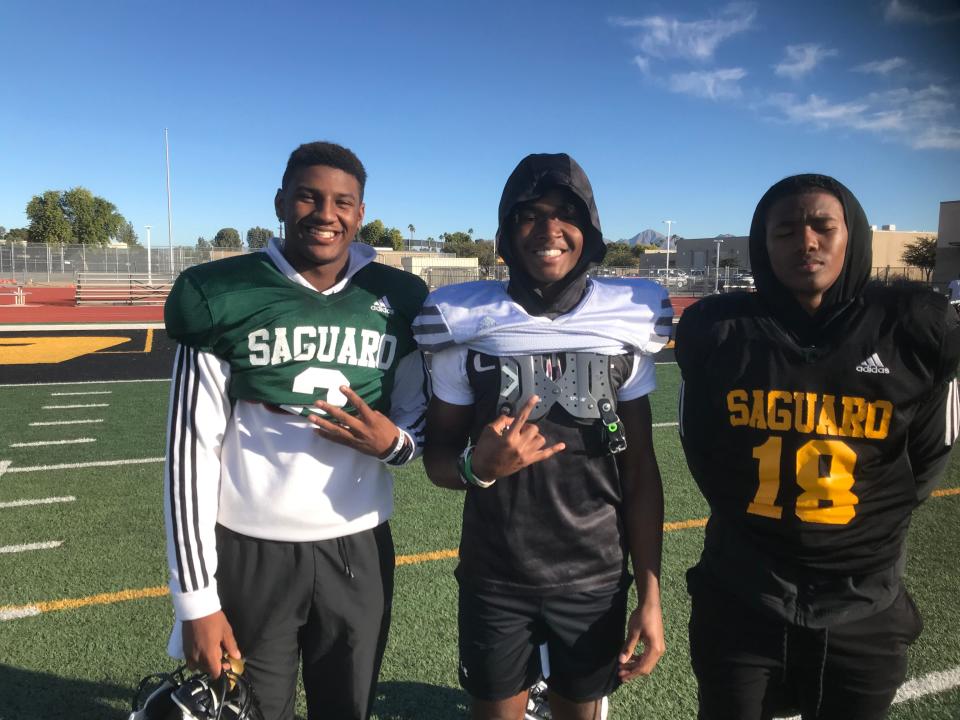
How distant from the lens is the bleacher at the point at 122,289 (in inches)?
881

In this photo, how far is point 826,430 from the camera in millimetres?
1521

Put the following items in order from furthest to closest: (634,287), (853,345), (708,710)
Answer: (634,287) → (708,710) → (853,345)

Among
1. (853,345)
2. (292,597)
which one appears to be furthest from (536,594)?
(853,345)

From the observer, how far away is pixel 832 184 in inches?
61.0

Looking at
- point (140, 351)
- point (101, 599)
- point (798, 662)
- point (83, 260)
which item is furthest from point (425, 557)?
point (83, 260)

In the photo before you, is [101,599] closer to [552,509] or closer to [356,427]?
[356,427]

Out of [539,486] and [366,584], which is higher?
[539,486]

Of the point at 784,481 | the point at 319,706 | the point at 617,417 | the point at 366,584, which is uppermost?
the point at 617,417

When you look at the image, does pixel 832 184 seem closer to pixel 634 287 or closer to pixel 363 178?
pixel 634 287

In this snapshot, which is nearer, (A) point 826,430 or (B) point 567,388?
(A) point 826,430

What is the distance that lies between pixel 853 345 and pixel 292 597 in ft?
4.77

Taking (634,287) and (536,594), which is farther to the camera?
(634,287)

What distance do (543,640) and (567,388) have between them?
653mm

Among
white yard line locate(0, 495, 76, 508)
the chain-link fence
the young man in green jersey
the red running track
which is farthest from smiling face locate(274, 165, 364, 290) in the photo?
the chain-link fence
